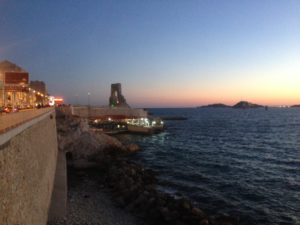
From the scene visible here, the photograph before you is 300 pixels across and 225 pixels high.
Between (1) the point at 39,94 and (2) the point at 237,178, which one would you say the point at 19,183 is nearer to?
(2) the point at 237,178

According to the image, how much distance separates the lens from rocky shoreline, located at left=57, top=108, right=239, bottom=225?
22.5m

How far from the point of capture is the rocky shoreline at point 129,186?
73.9 feet

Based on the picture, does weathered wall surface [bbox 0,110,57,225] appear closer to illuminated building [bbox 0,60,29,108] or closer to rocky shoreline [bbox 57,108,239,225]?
rocky shoreline [bbox 57,108,239,225]

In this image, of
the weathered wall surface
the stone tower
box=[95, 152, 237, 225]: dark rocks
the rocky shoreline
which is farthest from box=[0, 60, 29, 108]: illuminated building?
the stone tower

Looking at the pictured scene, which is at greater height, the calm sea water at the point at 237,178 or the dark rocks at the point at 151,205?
the dark rocks at the point at 151,205

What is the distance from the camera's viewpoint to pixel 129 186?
28.6 m

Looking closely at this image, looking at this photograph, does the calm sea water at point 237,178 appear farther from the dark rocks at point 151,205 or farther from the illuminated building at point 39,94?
the illuminated building at point 39,94

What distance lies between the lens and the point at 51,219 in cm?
1950

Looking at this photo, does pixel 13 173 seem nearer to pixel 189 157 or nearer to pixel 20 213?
pixel 20 213

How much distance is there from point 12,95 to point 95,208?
33.5 m

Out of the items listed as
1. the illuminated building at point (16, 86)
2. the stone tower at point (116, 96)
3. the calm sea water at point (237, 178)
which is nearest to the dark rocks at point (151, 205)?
the calm sea water at point (237, 178)

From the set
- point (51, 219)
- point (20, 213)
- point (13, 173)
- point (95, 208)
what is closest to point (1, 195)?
point (13, 173)

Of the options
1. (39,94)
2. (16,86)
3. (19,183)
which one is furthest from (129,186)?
(39,94)

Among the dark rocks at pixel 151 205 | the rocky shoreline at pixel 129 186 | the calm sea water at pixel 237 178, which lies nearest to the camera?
the dark rocks at pixel 151 205
